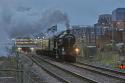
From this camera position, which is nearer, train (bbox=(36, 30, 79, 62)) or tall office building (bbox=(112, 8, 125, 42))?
train (bbox=(36, 30, 79, 62))

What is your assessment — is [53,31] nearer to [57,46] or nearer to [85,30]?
[57,46]

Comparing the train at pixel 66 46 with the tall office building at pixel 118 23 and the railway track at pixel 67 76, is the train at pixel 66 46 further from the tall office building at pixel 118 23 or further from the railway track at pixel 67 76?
the tall office building at pixel 118 23

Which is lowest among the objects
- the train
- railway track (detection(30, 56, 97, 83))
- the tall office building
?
railway track (detection(30, 56, 97, 83))

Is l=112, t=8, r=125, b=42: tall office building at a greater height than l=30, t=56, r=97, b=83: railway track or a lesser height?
greater

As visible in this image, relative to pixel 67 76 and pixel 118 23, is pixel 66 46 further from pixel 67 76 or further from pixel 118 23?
pixel 118 23

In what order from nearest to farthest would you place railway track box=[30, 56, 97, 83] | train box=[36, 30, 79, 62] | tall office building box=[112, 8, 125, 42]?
railway track box=[30, 56, 97, 83], train box=[36, 30, 79, 62], tall office building box=[112, 8, 125, 42]

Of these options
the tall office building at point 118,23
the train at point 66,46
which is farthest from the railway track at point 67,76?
the tall office building at point 118,23

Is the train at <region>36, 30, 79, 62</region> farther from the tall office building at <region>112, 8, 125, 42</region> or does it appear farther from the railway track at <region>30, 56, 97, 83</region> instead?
the tall office building at <region>112, 8, 125, 42</region>

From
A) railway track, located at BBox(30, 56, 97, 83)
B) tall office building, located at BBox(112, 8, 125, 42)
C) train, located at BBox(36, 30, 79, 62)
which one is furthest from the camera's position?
tall office building, located at BBox(112, 8, 125, 42)

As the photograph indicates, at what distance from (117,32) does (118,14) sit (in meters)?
38.0

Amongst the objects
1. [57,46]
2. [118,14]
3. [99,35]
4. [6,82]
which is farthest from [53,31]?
[118,14]

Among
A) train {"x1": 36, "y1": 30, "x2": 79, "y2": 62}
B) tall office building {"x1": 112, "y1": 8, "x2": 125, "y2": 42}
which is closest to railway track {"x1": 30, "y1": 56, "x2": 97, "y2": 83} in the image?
train {"x1": 36, "y1": 30, "x2": 79, "y2": 62}

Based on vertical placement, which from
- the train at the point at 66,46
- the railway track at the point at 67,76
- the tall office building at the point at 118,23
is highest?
the tall office building at the point at 118,23

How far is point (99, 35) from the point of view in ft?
341
